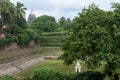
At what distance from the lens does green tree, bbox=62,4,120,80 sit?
19297 millimetres

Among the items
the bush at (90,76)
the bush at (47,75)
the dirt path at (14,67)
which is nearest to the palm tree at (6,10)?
the dirt path at (14,67)

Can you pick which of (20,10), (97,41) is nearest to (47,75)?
(97,41)

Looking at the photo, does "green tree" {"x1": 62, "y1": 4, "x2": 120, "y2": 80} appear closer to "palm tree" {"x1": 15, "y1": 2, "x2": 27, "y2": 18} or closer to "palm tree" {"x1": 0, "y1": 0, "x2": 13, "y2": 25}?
"palm tree" {"x1": 0, "y1": 0, "x2": 13, "y2": 25}

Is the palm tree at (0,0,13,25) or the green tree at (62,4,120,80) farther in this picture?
the palm tree at (0,0,13,25)

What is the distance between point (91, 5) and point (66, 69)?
1123 cm

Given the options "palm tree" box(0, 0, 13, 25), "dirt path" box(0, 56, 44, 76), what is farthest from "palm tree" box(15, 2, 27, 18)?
"dirt path" box(0, 56, 44, 76)

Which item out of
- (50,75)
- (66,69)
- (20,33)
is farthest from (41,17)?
(50,75)

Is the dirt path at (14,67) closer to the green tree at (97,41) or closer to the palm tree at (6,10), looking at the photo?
the palm tree at (6,10)

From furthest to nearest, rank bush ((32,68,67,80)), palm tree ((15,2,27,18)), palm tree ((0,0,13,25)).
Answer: palm tree ((15,2,27,18)), palm tree ((0,0,13,25)), bush ((32,68,67,80))

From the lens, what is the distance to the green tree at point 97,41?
19297mm

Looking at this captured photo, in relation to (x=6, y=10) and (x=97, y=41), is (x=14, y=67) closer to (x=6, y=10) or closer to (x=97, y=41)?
(x=6, y=10)

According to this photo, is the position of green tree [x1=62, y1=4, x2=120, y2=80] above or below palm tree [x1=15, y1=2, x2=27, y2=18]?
below

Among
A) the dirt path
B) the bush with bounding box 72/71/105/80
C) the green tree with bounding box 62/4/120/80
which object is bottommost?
the dirt path

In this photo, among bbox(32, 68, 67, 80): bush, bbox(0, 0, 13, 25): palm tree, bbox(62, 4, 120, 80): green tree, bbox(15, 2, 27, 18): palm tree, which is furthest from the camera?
bbox(15, 2, 27, 18): palm tree
